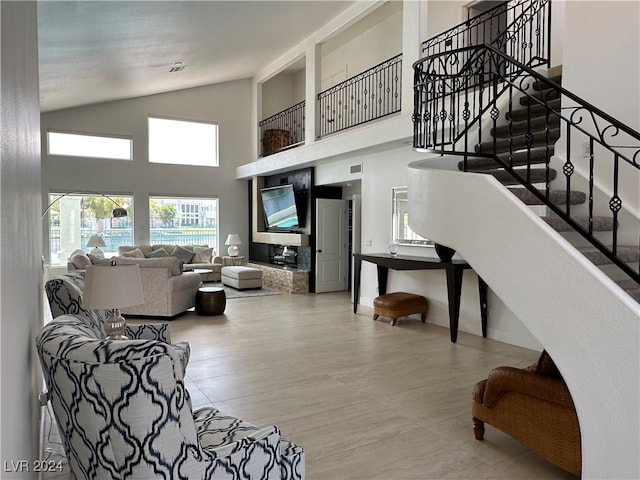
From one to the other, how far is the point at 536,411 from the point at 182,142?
10854 mm

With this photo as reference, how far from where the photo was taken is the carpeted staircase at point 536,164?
3.19 m

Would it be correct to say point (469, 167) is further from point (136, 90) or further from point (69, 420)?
point (136, 90)

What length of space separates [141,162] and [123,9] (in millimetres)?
6299

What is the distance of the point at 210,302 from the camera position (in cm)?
700

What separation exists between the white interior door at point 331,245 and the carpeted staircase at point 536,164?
475cm

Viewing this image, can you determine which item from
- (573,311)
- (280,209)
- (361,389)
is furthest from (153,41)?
(573,311)

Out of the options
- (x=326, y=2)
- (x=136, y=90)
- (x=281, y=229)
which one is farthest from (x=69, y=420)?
(x=136, y=90)

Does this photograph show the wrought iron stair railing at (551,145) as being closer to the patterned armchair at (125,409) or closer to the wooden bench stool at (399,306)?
the wooden bench stool at (399,306)

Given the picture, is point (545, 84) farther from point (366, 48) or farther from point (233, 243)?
point (233, 243)

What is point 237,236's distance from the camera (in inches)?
462

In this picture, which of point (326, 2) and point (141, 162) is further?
point (141, 162)

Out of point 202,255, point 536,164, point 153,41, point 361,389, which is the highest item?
point 153,41

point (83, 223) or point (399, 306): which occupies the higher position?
point (83, 223)

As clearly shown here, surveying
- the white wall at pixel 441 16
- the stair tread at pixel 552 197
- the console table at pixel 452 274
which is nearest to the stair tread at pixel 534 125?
the stair tread at pixel 552 197
